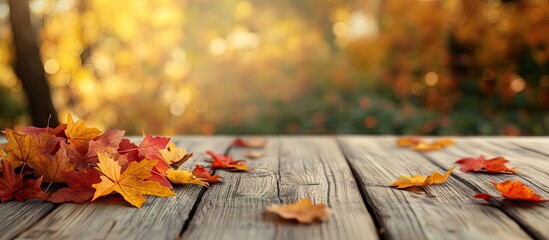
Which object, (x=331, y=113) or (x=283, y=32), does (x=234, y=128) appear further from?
(x=283, y=32)

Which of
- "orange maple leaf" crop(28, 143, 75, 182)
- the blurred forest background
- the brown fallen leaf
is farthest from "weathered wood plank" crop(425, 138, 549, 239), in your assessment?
the blurred forest background

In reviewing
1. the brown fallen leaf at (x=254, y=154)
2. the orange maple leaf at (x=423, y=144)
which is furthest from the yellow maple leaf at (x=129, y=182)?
the orange maple leaf at (x=423, y=144)

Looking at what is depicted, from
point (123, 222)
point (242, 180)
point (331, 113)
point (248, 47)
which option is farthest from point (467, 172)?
point (248, 47)

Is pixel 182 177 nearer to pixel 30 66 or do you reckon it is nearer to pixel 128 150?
pixel 128 150

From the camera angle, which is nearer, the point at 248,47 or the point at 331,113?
the point at 331,113

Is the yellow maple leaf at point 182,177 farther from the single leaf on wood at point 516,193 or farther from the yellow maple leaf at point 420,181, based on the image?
the single leaf on wood at point 516,193
